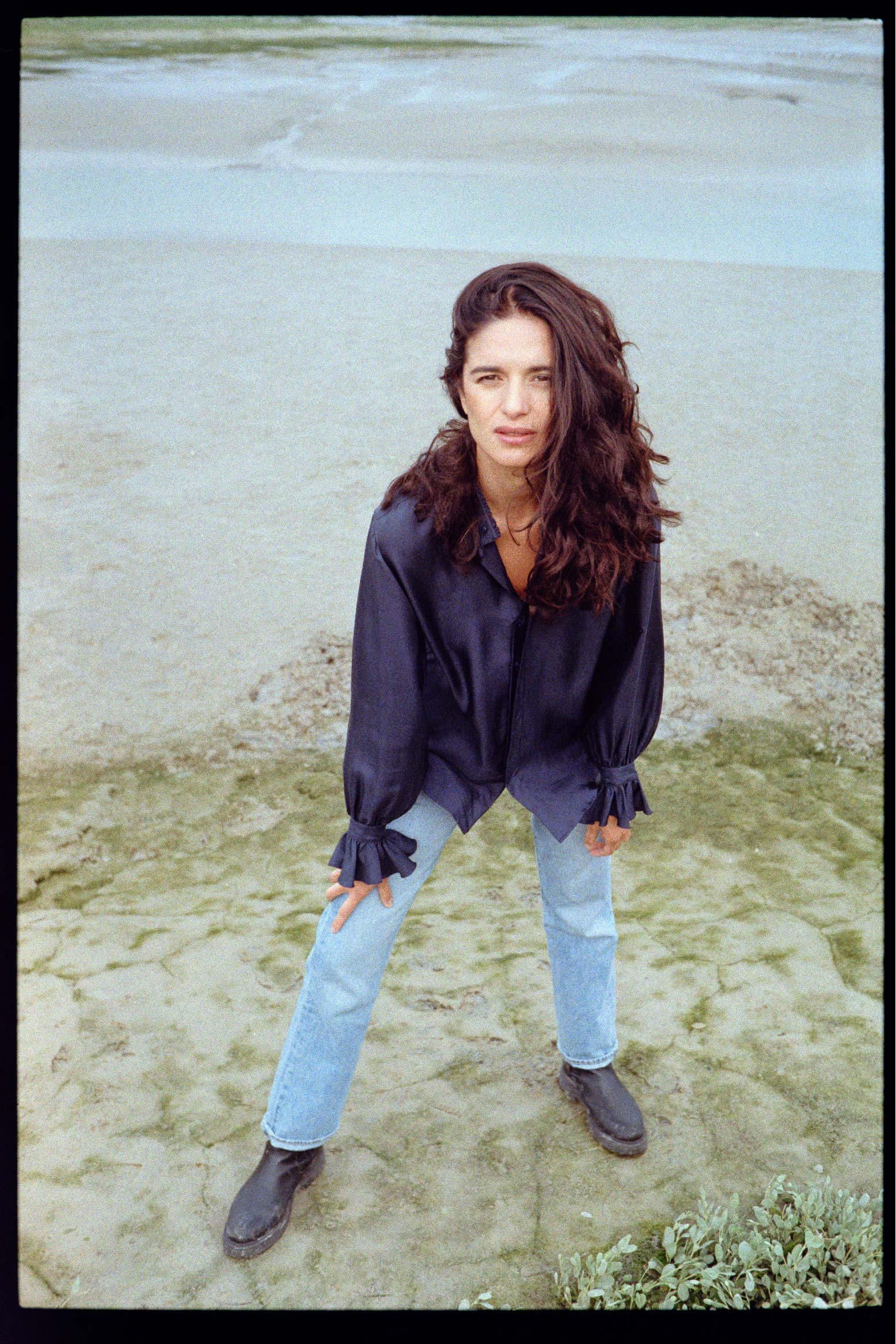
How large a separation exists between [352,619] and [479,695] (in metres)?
2.34

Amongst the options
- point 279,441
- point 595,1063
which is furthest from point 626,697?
point 279,441

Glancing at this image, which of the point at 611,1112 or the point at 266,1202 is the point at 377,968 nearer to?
the point at 266,1202

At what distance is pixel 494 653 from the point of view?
1902 mm

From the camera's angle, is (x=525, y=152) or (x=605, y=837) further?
(x=525, y=152)

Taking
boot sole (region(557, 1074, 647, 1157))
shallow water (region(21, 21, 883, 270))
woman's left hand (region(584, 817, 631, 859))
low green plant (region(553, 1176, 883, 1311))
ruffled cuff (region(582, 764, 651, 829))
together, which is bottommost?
low green plant (region(553, 1176, 883, 1311))

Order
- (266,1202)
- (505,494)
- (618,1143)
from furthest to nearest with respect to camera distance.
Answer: (618,1143)
(266,1202)
(505,494)

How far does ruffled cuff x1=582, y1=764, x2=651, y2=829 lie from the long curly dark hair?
1.02ft

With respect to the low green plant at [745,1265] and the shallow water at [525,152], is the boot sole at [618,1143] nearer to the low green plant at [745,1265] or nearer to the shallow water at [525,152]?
the low green plant at [745,1265]

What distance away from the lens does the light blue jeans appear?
195cm

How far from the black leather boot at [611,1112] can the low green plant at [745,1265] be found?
0.57ft

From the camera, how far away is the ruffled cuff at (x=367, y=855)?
1.88 m

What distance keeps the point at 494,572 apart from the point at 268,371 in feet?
11.5

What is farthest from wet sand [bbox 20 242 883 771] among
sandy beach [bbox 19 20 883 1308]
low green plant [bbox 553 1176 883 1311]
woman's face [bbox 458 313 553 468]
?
woman's face [bbox 458 313 553 468]

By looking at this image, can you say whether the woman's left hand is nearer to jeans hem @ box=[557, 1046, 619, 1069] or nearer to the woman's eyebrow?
jeans hem @ box=[557, 1046, 619, 1069]
